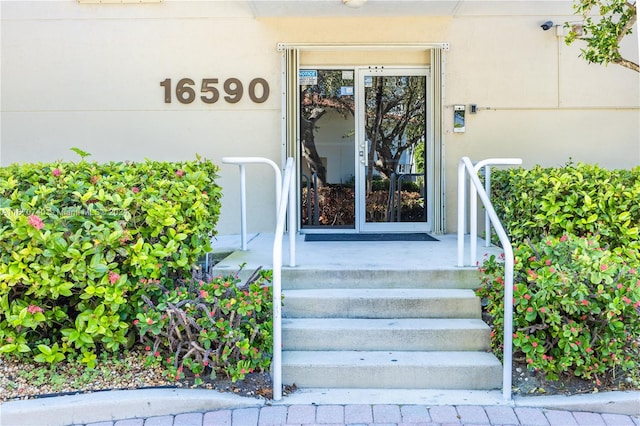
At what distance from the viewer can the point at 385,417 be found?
8.59 ft

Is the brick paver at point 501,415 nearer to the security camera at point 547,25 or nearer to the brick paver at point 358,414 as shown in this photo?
the brick paver at point 358,414

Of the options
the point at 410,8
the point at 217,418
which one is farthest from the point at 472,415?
the point at 410,8

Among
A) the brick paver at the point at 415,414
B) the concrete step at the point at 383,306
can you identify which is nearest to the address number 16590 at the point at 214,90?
the concrete step at the point at 383,306

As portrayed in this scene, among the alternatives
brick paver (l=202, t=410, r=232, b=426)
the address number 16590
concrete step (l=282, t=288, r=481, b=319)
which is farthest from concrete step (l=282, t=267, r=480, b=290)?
the address number 16590

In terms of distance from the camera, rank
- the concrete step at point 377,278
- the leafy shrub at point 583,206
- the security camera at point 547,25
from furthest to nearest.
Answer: the security camera at point 547,25, the concrete step at point 377,278, the leafy shrub at point 583,206

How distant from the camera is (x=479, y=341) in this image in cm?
313

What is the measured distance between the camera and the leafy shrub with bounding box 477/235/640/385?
2.71m

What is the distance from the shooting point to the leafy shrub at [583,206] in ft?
11.4

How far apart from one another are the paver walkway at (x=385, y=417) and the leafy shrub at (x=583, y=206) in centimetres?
135

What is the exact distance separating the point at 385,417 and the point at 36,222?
218 cm

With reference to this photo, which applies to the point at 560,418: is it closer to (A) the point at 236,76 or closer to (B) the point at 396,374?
(B) the point at 396,374

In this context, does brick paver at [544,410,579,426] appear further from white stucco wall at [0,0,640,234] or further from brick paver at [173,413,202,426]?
white stucco wall at [0,0,640,234]

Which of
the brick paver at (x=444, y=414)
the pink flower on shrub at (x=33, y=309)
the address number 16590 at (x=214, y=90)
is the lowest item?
the brick paver at (x=444, y=414)

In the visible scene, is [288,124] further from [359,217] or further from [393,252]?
[393,252]
